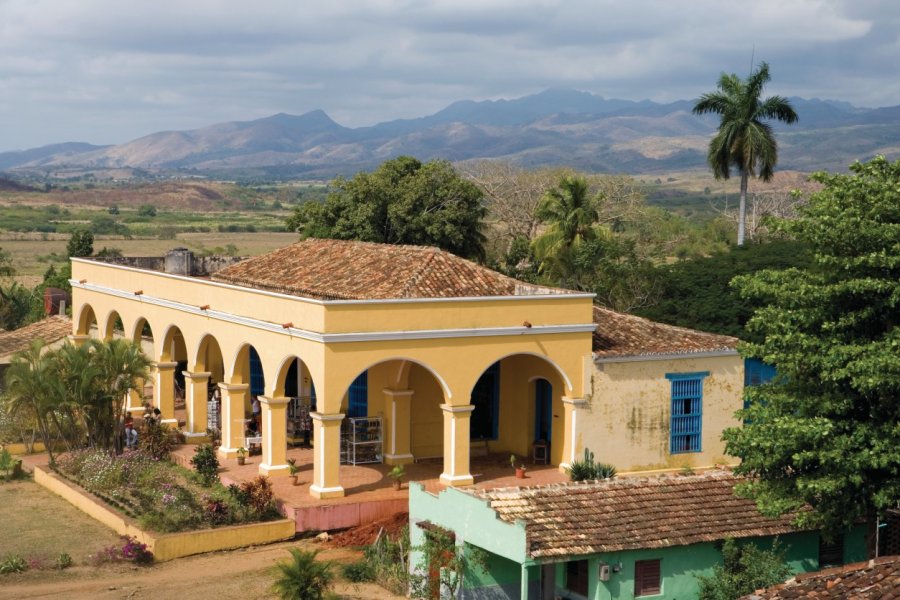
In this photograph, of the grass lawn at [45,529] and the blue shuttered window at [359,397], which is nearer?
the grass lawn at [45,529]

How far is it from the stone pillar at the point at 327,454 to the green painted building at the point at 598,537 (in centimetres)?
343

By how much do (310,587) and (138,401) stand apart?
15.0m

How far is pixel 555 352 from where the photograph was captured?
81.1 feet

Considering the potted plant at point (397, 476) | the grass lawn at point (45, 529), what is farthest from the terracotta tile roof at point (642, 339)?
the grass lawn at point (45, 529)

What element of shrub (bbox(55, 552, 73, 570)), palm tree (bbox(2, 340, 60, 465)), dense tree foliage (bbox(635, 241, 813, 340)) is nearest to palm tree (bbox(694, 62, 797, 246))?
dense tree foliage (bbox(635, 241, 813, 340))

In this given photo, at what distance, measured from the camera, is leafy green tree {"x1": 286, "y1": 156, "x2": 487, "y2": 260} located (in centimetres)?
4497

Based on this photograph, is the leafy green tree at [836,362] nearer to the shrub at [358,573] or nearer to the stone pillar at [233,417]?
the shrub at [358,573]

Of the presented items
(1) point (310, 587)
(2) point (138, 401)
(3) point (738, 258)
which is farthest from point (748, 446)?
(3) point (738, 258)

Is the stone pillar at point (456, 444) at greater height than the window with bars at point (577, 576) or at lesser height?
greater

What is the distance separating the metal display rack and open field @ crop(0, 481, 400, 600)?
3.94 metres

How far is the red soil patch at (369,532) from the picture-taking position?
21.9 meters

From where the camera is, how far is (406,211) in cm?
4494

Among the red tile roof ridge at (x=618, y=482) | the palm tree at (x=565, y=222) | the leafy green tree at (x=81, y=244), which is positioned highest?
the palm tree at (x=565, y=222)

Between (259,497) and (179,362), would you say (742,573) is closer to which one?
(259,497)
